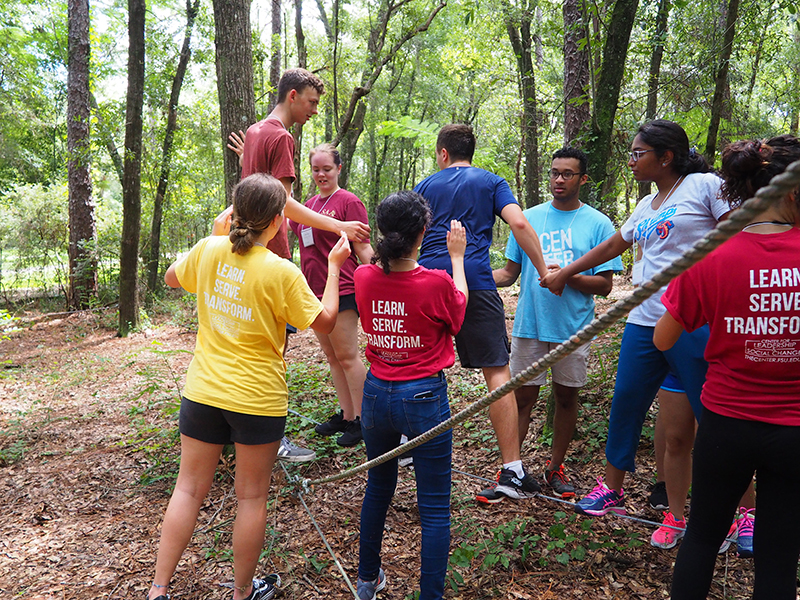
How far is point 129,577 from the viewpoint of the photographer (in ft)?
9.45

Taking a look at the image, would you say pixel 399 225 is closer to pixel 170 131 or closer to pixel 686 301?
pixel 686 301

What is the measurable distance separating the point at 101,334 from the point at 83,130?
15.2 feet

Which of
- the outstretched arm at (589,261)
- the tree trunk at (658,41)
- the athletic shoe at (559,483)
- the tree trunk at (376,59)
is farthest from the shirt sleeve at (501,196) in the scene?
the tree trunk at (658,41)

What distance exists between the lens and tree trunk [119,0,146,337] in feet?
28.1

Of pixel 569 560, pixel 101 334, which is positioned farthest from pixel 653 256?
pixel 101 334

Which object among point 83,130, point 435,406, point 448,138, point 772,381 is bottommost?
point 435,406

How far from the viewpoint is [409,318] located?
236cm

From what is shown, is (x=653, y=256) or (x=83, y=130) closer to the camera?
(x=653, y=256)

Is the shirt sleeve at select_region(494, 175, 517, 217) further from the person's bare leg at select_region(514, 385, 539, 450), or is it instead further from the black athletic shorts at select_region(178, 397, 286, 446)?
the black athletic shorts at select_region(178, 397, 286, 446)

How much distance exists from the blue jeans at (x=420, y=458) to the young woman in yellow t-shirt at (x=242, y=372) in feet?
1.39

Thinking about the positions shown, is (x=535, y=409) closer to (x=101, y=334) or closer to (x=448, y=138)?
(x=448, y=138)

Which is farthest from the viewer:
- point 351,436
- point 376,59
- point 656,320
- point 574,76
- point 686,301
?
point 376,59

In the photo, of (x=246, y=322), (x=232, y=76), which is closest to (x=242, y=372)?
(x=246, y=322)

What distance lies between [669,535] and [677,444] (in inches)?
20.3
